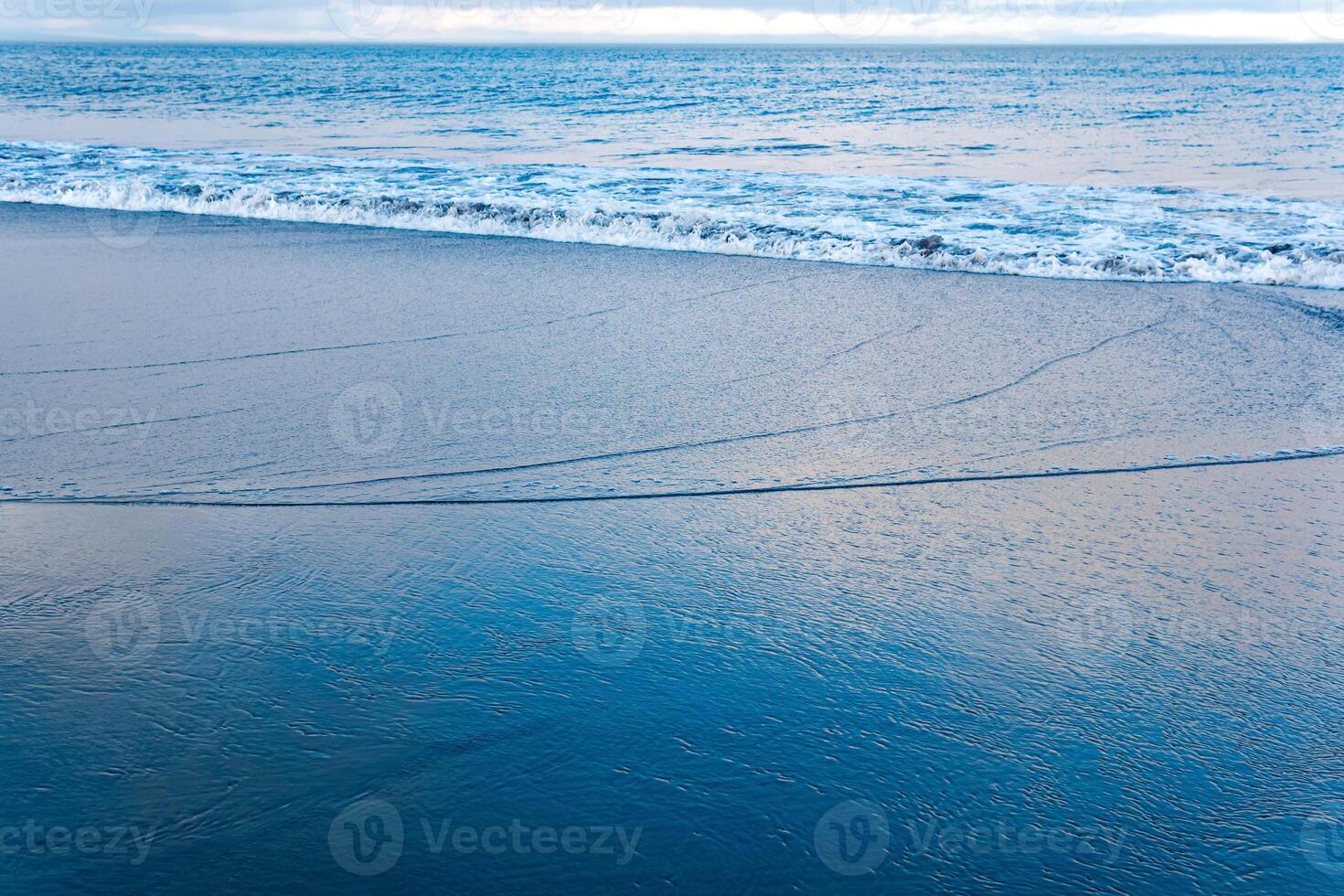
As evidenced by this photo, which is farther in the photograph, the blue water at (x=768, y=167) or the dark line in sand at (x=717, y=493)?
the blue water at (x=768, y=167)

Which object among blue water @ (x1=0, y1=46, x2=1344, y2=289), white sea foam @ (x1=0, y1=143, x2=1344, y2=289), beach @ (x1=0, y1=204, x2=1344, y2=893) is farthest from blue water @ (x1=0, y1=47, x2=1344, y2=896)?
blue water @ (x1=0, y1=46, x2=1344, y2=289)

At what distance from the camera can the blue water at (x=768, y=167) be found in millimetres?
11828

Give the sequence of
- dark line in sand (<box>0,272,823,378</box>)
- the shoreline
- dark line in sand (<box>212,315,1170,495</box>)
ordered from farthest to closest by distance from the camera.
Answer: dark line in sand (<box>0,272,823,378</box>)
the shoreline
dark line in sand (<box>212,315,1170,495</box>)

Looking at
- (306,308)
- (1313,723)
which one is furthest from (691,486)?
(306,308)

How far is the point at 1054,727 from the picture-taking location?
3070 millimetres

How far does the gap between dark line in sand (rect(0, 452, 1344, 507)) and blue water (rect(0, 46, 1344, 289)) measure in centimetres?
556

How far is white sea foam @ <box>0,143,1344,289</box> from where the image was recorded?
35.2ft

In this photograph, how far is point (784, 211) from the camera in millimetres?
14016

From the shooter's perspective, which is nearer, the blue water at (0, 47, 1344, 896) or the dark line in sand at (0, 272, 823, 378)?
the blue water at (0, 47, 1344, 896)

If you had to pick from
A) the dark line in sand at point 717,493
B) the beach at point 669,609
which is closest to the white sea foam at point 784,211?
the beach at point 669,609

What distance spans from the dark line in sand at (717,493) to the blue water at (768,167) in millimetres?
5555

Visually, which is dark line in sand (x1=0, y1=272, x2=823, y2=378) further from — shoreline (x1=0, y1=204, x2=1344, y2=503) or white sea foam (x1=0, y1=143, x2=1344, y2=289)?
white sea foam (x1=0, y1=143, x2=1344, y2=289)

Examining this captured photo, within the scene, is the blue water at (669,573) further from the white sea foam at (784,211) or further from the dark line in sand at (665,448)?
the white sea foam at (784,211)

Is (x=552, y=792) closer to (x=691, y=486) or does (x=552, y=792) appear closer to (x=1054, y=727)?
(x=1054, y=727)
